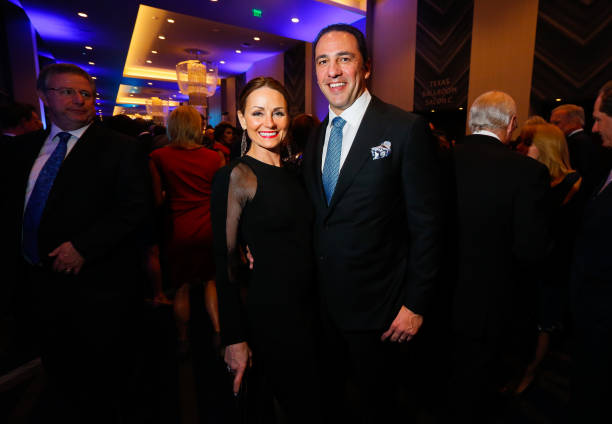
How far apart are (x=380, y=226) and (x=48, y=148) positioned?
66.0 inches

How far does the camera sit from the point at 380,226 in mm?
1319

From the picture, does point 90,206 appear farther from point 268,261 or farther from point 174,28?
point 174,28

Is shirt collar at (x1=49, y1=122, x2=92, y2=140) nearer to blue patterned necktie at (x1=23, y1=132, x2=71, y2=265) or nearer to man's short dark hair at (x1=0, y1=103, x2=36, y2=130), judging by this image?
blue patterned necktie at (x1=23, y1=132, x2=71, y2=265)

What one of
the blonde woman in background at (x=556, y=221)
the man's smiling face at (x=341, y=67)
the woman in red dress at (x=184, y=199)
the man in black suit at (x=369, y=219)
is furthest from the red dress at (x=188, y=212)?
the blonde woman in background at (x=556, y=221)

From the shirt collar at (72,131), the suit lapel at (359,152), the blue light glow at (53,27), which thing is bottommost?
the suit lapel at (359,152)

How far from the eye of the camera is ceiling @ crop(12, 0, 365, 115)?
6672 millimetres

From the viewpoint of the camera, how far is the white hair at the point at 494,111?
1.67 metres

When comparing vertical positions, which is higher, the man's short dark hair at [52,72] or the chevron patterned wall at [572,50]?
the chevron patterned wall at [572,50]

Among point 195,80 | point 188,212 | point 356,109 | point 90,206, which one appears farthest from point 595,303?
point 195,80

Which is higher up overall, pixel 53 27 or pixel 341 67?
pixel 53 27

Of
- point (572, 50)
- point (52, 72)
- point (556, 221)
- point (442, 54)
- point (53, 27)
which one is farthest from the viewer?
point (53, 27)

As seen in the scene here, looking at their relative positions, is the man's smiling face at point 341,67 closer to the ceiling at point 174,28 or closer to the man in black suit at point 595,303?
the man in black suit at point 595,303

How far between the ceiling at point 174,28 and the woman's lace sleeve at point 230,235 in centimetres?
638

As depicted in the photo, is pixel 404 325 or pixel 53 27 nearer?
pixel 404 325
